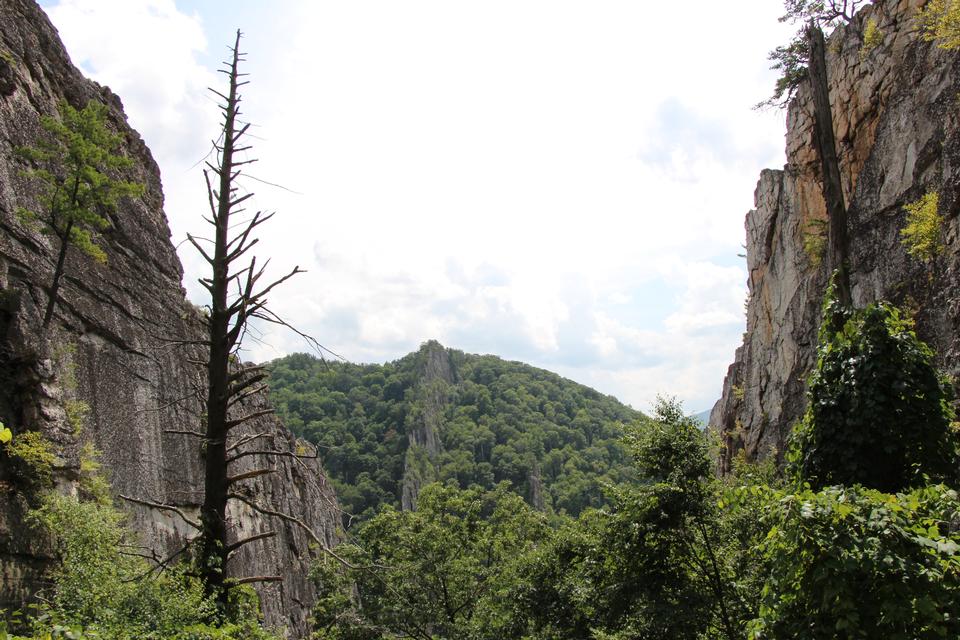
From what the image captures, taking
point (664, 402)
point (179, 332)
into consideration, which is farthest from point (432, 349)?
point (664, 402)

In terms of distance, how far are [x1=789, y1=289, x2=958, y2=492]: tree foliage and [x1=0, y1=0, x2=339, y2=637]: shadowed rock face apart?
7.66 metres

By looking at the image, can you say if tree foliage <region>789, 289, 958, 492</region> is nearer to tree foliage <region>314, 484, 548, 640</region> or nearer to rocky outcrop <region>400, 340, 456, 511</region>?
tree foliage <region>314, 484, 548, 640</region>

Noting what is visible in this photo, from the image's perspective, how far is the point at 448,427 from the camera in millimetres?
113625

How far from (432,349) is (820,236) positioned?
358 feet

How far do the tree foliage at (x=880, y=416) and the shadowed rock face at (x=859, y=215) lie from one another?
15.4ft

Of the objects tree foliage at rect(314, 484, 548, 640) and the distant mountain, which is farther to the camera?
the distant mountain

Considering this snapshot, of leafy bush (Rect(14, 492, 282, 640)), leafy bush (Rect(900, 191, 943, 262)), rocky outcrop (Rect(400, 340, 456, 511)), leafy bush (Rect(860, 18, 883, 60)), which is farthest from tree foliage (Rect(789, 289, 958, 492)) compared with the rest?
rocky outcrop (Rect(400, 340, 456, 511))

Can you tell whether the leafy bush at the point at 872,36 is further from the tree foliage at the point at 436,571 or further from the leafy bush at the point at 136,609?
the leafy bush at the point at 136,609

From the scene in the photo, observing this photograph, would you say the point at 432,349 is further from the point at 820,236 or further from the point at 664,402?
the point at 664,402

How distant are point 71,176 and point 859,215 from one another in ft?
68.3

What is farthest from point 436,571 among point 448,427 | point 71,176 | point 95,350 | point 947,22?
point 448,427

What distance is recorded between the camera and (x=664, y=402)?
1088cm

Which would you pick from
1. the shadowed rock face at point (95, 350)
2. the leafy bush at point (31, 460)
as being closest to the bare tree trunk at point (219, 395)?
the shadowed rock face at point (95, 350)

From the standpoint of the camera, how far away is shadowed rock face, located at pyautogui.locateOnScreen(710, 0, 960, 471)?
1302cm
